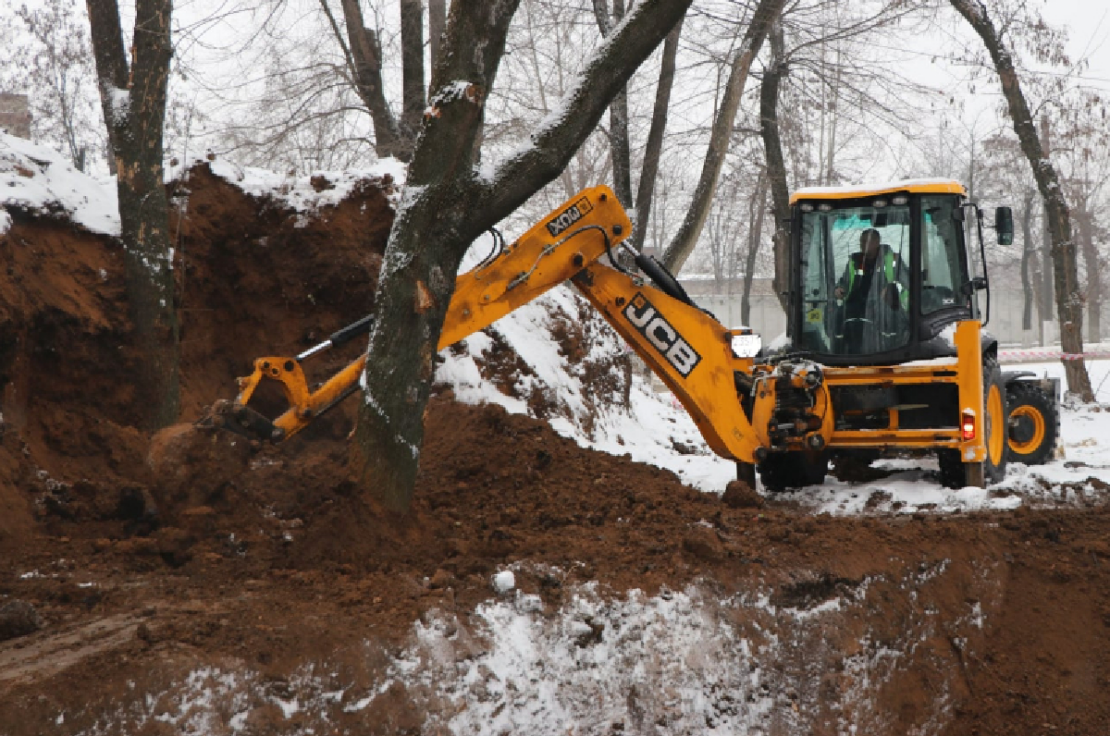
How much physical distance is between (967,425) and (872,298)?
1427 millimetres

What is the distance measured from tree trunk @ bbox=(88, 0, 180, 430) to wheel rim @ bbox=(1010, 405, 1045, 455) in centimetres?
770

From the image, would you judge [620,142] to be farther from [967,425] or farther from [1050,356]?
[1050,356]

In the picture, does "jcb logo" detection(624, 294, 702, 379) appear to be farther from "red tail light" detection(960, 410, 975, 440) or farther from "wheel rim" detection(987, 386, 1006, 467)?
"wheel rim" detection(987, 386, 1006, 467)

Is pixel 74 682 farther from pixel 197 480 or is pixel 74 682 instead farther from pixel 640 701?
pixel 640 701

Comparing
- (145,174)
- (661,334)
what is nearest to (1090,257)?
(661,334)

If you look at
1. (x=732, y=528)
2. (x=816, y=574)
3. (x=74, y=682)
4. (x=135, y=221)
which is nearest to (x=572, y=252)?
(x=732, y=528)

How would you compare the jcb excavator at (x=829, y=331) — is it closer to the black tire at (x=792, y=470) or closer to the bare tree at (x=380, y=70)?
the black tire at (x=792, y=470)

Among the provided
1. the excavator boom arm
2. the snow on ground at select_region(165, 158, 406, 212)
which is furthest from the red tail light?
the snow on ground at select_region(165, 158, 406, 212)

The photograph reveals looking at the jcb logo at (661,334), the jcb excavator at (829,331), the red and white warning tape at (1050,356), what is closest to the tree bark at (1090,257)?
the red and white warning tape at (1050,356)

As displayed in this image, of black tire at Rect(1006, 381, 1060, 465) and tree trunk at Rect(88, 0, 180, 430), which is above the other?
tree trunk at Rect(88, 0, 180, 430)

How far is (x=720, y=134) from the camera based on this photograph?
14.8m

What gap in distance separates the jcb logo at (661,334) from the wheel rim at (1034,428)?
13.1 ft

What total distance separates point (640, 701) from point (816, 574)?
1.51 meters

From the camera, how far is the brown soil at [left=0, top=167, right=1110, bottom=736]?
14.0 ft
